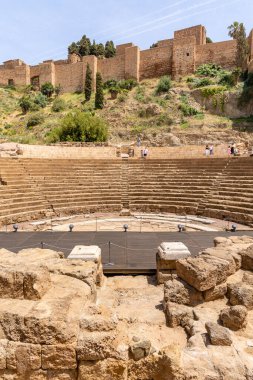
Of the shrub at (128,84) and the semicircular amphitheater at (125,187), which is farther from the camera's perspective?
the shrub at (128,84)

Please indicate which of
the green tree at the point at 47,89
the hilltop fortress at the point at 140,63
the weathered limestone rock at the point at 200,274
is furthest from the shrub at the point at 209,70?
the weathered limestone rock at the point at 200,274

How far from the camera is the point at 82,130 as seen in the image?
2650cm

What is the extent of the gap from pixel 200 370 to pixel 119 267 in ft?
12.2

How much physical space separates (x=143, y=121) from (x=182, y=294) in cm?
3215

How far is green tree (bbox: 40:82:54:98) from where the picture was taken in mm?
50156

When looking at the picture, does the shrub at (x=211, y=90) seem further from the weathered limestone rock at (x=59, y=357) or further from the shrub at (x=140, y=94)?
the weathered limestone rock at (x=59, y=357)

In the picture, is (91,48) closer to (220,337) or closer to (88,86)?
(88,86)

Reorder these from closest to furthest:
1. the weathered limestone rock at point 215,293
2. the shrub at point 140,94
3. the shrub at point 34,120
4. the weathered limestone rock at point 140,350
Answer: the weathered limestone rock at point 140,350 → the weathered limestone rock at point 215,293 → the shrub at point 140,94 → the shrub at point 34,120

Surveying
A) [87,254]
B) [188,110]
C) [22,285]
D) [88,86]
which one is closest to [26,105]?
[88,86]

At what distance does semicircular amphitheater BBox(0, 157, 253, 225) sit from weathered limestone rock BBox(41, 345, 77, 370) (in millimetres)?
9355

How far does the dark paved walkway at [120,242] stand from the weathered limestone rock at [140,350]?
3323 mm

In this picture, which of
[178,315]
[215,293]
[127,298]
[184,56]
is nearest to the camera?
[178,315]

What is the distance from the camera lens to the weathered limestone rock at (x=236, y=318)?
3.49 m

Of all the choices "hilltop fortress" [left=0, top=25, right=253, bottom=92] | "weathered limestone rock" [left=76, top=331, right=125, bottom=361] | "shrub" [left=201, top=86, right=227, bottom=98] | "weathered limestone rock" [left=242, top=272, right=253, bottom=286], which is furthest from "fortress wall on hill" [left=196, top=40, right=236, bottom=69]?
"weathered limestone rock" [left=76, top=331, right=125, bottom=361]
